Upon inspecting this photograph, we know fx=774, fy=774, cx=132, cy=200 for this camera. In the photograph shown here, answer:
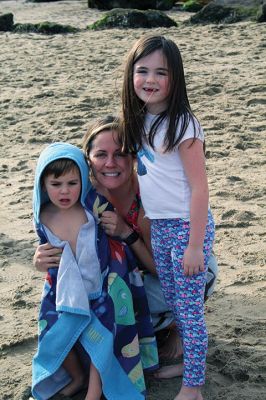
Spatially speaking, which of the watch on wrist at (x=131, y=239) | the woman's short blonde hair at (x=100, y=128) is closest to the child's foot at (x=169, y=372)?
the watch on wrist at (x=131, y=239)

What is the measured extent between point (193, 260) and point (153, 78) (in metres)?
0.69

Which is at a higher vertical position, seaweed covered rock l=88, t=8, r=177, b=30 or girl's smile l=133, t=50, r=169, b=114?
girl's smile l=133, t=50, r=169, b=114

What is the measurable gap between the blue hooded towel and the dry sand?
0.76ft

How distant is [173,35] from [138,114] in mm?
10234

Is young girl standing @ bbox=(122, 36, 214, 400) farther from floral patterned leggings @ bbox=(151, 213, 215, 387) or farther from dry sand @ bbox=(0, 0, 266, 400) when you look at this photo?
dry sand @ bbox=(0, 0, 266, 400)

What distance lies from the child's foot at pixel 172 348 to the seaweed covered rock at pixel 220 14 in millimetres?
11563

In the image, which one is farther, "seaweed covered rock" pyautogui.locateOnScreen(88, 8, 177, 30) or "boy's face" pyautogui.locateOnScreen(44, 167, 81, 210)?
"seaweed covered rock" pyautogui.locateOnScreen(88, 8, 177, 30)

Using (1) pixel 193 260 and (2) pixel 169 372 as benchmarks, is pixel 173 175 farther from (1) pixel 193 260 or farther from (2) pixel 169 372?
(2) pixel 169 372

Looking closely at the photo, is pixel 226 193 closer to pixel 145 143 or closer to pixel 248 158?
pixel 248 158

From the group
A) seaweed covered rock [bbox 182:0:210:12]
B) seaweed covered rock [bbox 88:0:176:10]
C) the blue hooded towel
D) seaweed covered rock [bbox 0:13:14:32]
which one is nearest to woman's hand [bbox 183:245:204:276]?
the blue hooded towel

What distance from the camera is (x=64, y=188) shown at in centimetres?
300

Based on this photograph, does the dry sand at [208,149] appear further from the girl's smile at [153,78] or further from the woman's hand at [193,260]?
the girl's smile at [153,78]

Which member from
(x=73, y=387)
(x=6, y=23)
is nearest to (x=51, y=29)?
(x=6, y=23)

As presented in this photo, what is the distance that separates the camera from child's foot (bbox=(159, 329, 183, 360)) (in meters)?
3.46
